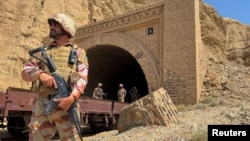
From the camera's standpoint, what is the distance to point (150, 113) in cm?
870

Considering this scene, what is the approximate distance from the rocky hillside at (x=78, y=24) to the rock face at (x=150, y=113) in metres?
5.93

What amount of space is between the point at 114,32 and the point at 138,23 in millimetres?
1830

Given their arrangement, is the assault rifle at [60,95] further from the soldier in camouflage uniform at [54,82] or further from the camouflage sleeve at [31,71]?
the camouflage sleeve at [31,71]

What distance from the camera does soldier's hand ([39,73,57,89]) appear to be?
3.41 m

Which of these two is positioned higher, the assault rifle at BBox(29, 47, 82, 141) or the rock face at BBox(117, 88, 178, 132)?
the assault rifle at BBox(29, 47, 82, 141)

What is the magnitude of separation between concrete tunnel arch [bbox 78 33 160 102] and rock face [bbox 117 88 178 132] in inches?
251

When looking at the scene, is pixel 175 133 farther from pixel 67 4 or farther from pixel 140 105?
pixel 67 4

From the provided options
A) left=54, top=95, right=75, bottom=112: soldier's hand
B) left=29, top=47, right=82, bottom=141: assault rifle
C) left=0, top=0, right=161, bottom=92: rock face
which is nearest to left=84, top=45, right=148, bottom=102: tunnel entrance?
left=0, top=0, right=161, bottom=92: rock face

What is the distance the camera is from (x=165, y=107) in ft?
29.3

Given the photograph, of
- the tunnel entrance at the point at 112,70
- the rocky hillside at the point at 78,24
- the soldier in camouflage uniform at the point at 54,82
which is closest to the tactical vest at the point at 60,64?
the soldier in camouflage uniform at the point at 54,82

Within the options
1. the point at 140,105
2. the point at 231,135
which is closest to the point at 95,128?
the point at 140,105

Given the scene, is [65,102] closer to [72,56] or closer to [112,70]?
[72,56]

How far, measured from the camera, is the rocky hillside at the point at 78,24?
15406mm

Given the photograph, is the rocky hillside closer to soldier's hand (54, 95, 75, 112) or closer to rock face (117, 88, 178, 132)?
rock face (117, 88, 178, 132)
